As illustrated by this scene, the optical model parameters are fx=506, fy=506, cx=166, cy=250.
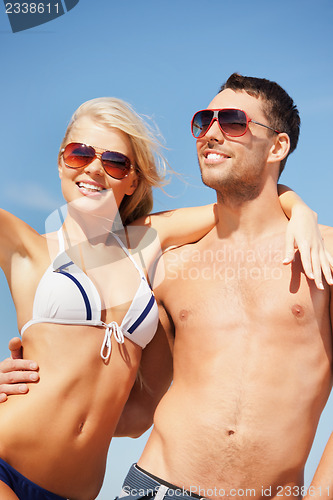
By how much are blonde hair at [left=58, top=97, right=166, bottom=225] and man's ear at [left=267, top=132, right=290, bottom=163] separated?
0.90 m

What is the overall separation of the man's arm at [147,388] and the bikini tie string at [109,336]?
625 mm

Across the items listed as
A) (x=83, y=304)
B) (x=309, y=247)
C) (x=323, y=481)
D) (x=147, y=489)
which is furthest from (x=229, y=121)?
(x=147, y=489)

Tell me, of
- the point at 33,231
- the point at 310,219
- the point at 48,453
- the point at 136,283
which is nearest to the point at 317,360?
the point at 310,219

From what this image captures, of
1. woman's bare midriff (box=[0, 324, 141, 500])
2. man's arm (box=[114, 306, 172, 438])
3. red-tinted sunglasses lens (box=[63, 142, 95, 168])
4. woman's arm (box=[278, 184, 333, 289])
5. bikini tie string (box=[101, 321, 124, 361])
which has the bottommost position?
man's arm (box=[114, 306, 172, 438])

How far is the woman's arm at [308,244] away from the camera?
129 inches

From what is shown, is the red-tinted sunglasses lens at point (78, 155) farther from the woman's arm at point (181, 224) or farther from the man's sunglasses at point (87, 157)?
the woman's arm at point (181, 224)

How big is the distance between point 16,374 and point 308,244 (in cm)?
210

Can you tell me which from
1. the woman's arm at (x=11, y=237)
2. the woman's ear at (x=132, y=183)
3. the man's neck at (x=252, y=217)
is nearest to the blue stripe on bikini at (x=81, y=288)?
the woman's arm at (x=11, y=237)

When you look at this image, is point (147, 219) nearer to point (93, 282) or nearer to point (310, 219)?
point (93, 282)

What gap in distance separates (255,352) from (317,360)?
42 centimetres

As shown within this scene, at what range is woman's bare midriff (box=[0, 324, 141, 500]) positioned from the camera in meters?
3.18

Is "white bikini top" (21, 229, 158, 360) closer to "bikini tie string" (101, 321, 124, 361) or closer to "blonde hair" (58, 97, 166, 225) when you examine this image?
"bikini tie string" (101, 321, 124, 361)

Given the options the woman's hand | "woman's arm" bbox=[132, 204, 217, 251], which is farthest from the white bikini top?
the woman's hand

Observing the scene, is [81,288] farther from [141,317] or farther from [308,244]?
[308,244]
